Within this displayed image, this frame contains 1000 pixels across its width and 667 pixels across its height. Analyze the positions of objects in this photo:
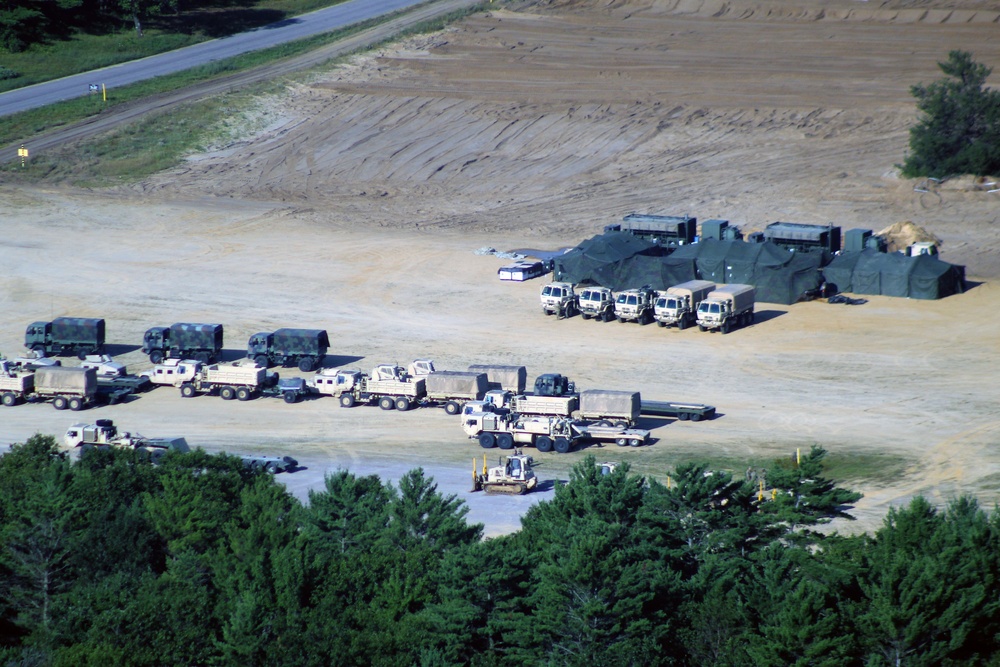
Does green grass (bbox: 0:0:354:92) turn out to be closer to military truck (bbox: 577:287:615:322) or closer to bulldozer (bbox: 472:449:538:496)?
military truck (bbox: 577:287:615:322)

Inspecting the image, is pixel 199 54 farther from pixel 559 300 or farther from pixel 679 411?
pixel 679 411

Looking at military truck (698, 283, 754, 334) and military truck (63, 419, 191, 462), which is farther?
military truck (698, 283, 754, 334)

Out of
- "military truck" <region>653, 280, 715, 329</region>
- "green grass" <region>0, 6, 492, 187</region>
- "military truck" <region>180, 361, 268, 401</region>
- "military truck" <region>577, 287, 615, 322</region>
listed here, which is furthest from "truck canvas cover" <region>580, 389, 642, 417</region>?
"green grass" <region>0, 6, 492, 187</region>

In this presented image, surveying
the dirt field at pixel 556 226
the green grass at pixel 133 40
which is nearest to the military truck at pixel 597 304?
the dirt field at pixel 556 226

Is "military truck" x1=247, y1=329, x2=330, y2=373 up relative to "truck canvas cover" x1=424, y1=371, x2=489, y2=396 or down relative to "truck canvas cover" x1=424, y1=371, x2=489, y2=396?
up

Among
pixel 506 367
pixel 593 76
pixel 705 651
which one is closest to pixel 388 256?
pixel 506 367

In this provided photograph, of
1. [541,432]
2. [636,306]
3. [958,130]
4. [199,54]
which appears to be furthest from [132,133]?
[541,432]
